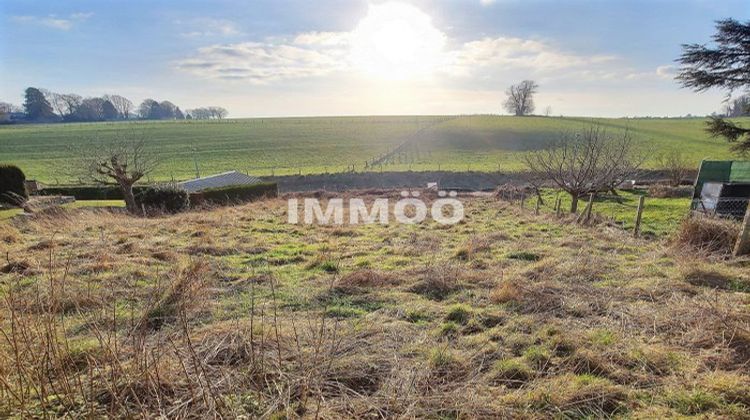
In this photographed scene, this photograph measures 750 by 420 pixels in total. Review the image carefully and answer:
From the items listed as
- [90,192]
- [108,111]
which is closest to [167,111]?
[108,111]

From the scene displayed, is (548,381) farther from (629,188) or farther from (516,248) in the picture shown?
(629,188)

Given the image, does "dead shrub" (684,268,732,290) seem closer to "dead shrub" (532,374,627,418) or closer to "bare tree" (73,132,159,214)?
"dead shrub" (532,374,627,418)

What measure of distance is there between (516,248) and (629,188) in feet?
56.3

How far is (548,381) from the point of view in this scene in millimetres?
3201

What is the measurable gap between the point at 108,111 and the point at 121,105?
431cm

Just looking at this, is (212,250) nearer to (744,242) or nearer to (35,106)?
(744,242)

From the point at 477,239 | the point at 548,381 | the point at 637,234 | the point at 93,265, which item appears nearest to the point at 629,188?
the point at 637,234

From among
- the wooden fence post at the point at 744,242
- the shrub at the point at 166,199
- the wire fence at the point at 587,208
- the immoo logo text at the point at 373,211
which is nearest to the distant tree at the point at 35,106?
the shrub at the point at 166,199

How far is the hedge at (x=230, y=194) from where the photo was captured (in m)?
18.0

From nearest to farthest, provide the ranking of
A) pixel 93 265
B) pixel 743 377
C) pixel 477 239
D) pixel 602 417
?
pixel 602 417
pixel 743 377
pixel 93 265
pixel 477 239

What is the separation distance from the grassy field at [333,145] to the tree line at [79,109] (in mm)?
22773

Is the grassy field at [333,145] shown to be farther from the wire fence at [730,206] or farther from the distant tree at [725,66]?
the wire fence at [730,206]

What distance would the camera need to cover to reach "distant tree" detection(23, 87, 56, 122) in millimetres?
73250

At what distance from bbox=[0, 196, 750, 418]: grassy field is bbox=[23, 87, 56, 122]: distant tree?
89029mm
